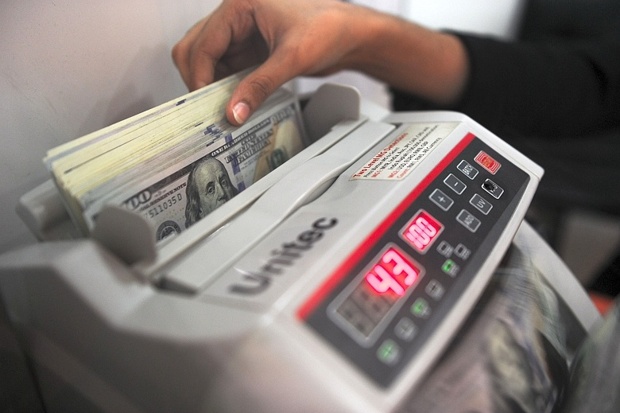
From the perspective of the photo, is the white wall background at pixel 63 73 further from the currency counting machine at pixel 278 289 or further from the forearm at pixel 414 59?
the forearm at pixel 414 59

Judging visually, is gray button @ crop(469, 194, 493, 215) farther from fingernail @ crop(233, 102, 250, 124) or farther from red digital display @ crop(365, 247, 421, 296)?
fingernail @ crop(233, 102, 250, 124)

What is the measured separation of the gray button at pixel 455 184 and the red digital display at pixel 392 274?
0.12 m

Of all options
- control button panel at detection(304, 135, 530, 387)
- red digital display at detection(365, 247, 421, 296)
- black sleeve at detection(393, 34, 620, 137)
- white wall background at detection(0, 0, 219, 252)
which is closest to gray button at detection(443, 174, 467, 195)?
control button panel at detection(304, 135, 530, 387)

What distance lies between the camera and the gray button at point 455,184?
495 millimetres

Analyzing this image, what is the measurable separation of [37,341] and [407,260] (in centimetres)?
34

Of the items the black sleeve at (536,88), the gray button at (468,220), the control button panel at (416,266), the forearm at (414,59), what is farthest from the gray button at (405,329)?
the black sleeve at (536,88)

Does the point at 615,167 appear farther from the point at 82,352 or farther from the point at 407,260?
the point at 82,352

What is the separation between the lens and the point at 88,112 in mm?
626

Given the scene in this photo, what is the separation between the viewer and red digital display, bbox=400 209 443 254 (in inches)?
16.6

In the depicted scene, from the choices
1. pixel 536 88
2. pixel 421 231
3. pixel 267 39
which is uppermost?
pixel 267 39

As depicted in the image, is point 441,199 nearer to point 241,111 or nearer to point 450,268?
point 450,268

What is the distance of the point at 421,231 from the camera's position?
436 mm

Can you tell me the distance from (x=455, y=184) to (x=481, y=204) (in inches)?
1.3

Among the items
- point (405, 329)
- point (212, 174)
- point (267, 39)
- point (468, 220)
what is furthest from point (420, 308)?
point (267, 39)
